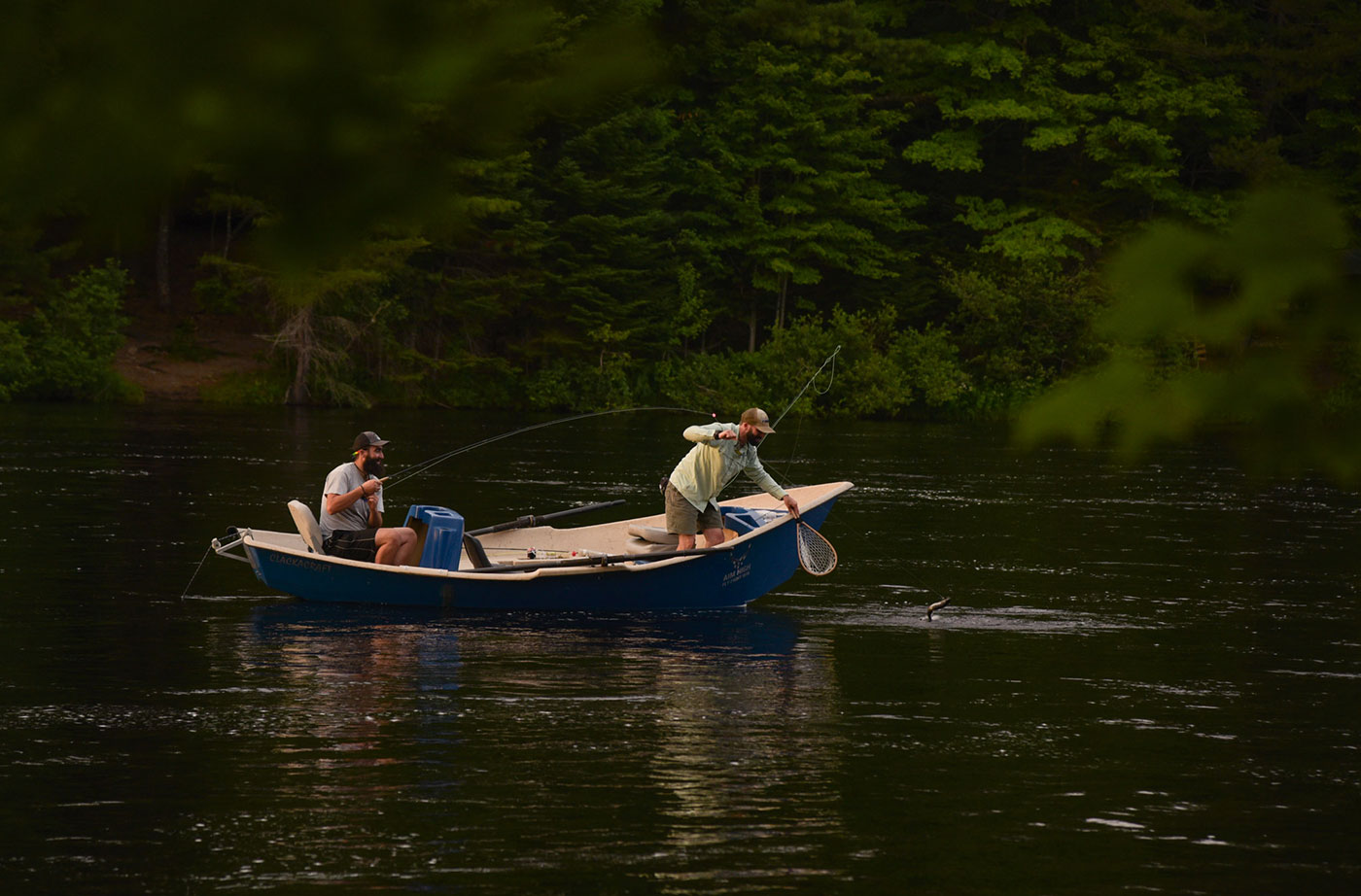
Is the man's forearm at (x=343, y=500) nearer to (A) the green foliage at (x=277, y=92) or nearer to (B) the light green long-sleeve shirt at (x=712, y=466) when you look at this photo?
(B) the light green long-sleeve shirt at (x=712, y=466)

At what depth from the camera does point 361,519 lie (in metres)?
16.0

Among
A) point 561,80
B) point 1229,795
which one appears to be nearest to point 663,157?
point 561,80

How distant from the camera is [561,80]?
8.32 feet

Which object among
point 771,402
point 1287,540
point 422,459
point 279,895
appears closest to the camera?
point 279,895

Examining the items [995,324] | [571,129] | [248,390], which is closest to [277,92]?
[571,129]

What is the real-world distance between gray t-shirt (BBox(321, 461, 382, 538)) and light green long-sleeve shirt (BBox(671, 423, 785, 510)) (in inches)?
102

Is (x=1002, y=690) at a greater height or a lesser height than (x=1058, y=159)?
lesser

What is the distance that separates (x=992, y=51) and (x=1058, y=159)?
48.3 metres

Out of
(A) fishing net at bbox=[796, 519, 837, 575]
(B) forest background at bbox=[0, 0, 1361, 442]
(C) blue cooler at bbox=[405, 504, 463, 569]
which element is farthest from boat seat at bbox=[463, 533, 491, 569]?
(B) forest background at bbox=[0, 0, 1361, 442]

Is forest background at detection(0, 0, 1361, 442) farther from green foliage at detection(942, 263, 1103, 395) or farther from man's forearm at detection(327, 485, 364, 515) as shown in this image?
green foliage at detection(942, 263, 1103, 395)

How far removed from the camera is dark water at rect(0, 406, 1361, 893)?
8.12 meters

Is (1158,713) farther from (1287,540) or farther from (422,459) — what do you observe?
(422,459)

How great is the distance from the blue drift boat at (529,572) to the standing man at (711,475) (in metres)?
0.27

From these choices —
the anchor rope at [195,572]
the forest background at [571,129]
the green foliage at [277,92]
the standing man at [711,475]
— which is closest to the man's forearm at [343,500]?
the anchor rope at [195,572]
